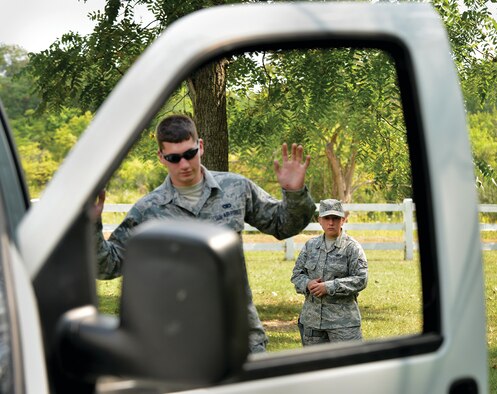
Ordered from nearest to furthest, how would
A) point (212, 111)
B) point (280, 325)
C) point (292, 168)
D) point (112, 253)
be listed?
point (292, 168) < point (112, 253) < point (212, 111) < point (280, 325)

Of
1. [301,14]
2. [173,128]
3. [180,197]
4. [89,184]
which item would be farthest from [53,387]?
[180,197]

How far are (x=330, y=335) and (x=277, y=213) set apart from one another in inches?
108

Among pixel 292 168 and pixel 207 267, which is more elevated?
pixel 292 168

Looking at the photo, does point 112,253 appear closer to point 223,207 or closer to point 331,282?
point 223,207

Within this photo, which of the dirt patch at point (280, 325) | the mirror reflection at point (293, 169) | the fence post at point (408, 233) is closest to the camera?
the mirror reflection at point (293, 169)

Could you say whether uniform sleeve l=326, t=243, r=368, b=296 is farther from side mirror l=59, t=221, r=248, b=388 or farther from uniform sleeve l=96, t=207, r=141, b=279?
side mirror l=59, t=221, r=248, b=388

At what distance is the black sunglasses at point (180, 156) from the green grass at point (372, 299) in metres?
4.93

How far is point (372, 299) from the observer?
1555 cm

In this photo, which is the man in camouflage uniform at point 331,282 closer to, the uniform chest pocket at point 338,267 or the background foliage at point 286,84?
the uniform chest pocket at point 338,267

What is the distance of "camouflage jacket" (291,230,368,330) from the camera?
671 cm

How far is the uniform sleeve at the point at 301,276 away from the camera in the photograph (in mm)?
6836

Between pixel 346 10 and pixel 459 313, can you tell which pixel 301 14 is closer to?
pixel 346 10

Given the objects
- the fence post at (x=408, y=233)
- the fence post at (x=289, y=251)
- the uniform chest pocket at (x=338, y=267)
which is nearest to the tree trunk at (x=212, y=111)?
the uniform chest pocket at (x=338, y=267)

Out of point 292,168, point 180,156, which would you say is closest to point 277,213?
point 180,156
